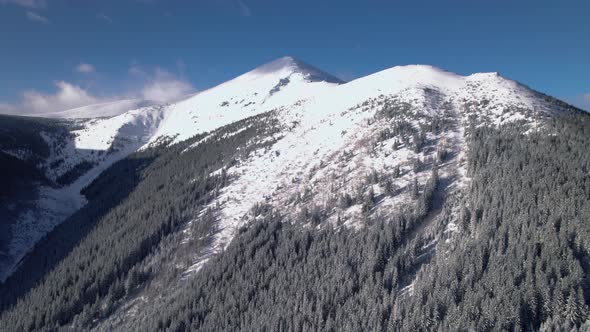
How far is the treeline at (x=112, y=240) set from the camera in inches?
2867

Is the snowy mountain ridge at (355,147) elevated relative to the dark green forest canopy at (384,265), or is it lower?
elevated

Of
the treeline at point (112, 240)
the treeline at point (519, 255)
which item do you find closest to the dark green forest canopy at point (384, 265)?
the treeline at point (519, 255)

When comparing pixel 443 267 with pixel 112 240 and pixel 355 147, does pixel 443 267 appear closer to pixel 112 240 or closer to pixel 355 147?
pixel 355 147

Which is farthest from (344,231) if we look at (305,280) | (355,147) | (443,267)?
(355,147)

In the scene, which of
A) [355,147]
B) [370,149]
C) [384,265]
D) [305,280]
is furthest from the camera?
[355,147]

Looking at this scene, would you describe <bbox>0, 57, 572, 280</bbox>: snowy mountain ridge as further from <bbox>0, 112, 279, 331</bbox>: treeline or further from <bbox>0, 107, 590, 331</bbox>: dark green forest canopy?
<bbox>0, 112, 279, 331</bbox>: treeline

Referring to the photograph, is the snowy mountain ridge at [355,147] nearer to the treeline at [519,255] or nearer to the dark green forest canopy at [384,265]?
the dark green forest canopy at [384,265]

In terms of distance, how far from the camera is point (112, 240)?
92.5 m

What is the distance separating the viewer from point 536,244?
50.6 metres

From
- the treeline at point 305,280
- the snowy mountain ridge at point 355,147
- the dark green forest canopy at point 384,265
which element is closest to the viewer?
the dark green forest canopy at point 384,265

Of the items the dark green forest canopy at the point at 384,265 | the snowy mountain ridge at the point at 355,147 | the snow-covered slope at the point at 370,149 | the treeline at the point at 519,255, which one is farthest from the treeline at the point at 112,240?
the treeline at the point at 519,255

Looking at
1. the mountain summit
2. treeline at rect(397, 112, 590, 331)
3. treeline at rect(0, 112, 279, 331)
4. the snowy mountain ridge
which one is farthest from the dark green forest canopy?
the snowy mountain ridge

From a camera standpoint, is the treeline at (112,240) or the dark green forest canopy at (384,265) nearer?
the dark green forest canopy at (384,265)

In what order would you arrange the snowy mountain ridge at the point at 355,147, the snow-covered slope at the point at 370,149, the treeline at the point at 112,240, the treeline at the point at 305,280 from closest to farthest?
the treeline at the point at 305,280, the treeline at the point at 112,240, the snow-covered slope at the point at 370,149, the snowy mountain ridge at the point at 355,147
